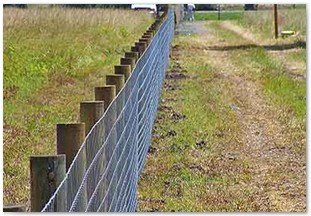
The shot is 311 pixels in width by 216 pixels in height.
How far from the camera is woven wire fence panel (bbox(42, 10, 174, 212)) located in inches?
111

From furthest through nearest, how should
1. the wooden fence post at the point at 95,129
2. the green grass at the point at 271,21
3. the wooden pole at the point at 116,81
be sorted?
the green grass at the point at 271,21 → the wooden pole at the point at 116,81 → the wooden fence post at the point at 95,129

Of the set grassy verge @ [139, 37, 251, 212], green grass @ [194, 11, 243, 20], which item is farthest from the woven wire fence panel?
green grass @ [194, 11, 243, 20]

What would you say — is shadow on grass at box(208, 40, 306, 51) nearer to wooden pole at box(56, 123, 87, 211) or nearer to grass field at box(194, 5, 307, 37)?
grass field at box(194, 5, 307, 37)

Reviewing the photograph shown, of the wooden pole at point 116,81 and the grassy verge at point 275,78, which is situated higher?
the wooden pole at point 116,81

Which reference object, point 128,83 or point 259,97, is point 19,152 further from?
point 259,97

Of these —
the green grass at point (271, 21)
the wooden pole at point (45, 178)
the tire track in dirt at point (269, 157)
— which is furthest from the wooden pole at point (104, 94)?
the green grass at point (271, 21)

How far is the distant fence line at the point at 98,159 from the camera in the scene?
2.51 m

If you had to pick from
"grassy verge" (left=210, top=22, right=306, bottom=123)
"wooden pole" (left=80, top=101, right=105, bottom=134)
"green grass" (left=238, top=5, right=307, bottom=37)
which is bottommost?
"green grass" (left=238, top=5, right=307, bottom=37)

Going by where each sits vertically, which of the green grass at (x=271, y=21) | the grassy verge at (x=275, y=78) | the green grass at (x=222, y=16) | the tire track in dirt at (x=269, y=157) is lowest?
the green grass at (x=222, y=16)

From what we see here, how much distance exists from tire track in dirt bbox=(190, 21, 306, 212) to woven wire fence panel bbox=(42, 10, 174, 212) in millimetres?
956

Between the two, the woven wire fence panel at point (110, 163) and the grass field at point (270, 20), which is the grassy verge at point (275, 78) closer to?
the woven wire fence panel at point (110, 163)

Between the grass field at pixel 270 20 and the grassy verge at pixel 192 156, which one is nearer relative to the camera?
the grassy verge at pixel 192 156

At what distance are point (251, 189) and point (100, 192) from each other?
328cm

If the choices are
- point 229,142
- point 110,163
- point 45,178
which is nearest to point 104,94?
point 110,163
